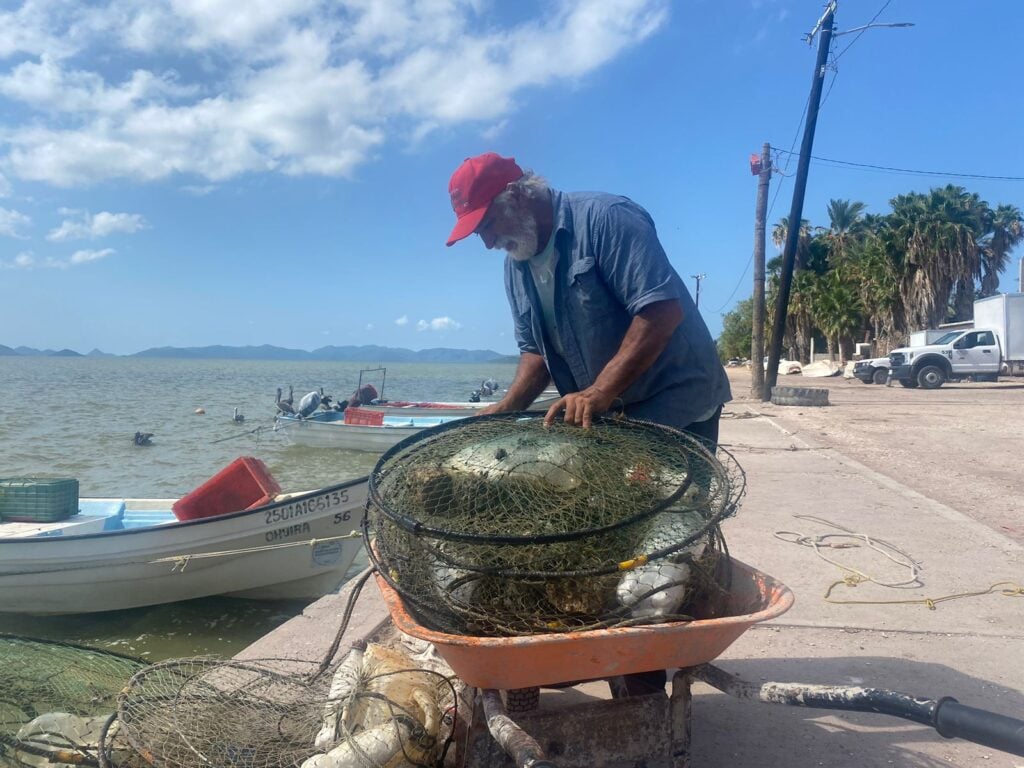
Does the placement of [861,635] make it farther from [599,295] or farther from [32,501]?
[32,501]

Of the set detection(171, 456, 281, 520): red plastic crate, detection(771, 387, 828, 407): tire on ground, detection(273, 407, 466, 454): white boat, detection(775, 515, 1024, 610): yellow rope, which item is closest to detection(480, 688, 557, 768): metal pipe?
detection(775, 515, 1024, 610): yellow rope

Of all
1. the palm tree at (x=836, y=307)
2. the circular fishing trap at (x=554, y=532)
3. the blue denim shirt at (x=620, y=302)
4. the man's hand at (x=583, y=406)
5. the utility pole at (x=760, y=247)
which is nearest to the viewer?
the circular fishing trap at (x=554, y=532)

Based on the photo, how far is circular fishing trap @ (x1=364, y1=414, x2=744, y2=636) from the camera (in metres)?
2.03

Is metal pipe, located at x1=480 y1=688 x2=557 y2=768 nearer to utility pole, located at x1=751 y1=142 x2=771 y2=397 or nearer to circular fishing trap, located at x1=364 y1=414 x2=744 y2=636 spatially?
circular fishing trap, located at x1=364 y1=414 x2=744 y2=636

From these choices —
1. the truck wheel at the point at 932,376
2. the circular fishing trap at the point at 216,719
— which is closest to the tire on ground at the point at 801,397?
the truck wheel at the point at 932,376

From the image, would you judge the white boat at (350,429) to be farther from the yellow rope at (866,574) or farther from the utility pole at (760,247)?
the yellow rope at (866,574)

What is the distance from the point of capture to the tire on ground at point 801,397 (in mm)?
20141

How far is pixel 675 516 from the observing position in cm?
216

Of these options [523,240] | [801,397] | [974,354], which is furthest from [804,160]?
[523,240]

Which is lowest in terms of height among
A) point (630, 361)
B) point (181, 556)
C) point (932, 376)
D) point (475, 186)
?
point (181, 556)

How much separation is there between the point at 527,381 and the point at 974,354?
2934 centimetres

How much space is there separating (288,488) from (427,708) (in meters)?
12.7

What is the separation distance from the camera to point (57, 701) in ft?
10.3

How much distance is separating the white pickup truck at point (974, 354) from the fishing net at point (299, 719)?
95.0 feet
